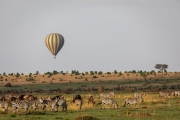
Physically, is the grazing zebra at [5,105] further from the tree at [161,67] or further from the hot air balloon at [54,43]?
the tree at [161,67]

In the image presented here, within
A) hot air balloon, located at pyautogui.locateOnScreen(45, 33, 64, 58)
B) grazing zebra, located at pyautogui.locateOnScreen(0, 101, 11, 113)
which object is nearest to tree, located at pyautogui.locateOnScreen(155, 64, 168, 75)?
hot air balloon, located at pyautogui.locateOnScreen(45, 33, 64, 58)

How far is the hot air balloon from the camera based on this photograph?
313 feet

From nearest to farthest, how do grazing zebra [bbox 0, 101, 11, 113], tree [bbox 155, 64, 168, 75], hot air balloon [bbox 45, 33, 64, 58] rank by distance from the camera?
grazing zebra [bbox 0, 101, 11, 113] → hot air balloon [bbox 45, 33, 64, 58] → tree [bbox 155, 64, 168, 75]

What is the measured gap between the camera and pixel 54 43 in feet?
315

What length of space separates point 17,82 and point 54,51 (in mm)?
11910

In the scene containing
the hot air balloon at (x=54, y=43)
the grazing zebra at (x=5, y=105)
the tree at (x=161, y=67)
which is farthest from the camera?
the tree at (x=161, y=67)

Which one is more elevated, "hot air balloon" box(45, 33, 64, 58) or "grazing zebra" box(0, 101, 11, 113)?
"hot air balloon" box(45, 33, 64, 58)

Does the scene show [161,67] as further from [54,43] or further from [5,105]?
[5,105]

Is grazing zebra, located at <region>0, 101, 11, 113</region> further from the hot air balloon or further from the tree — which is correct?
the tree

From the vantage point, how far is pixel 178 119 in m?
29.9

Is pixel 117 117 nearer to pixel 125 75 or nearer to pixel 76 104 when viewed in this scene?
pixel 76 104

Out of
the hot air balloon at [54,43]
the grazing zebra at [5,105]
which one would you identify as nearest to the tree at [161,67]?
the hot air balloon at [54,43]

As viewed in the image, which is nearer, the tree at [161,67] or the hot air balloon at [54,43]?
the hot air balloon at [54,43]

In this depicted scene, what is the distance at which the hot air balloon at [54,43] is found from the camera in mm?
95456
